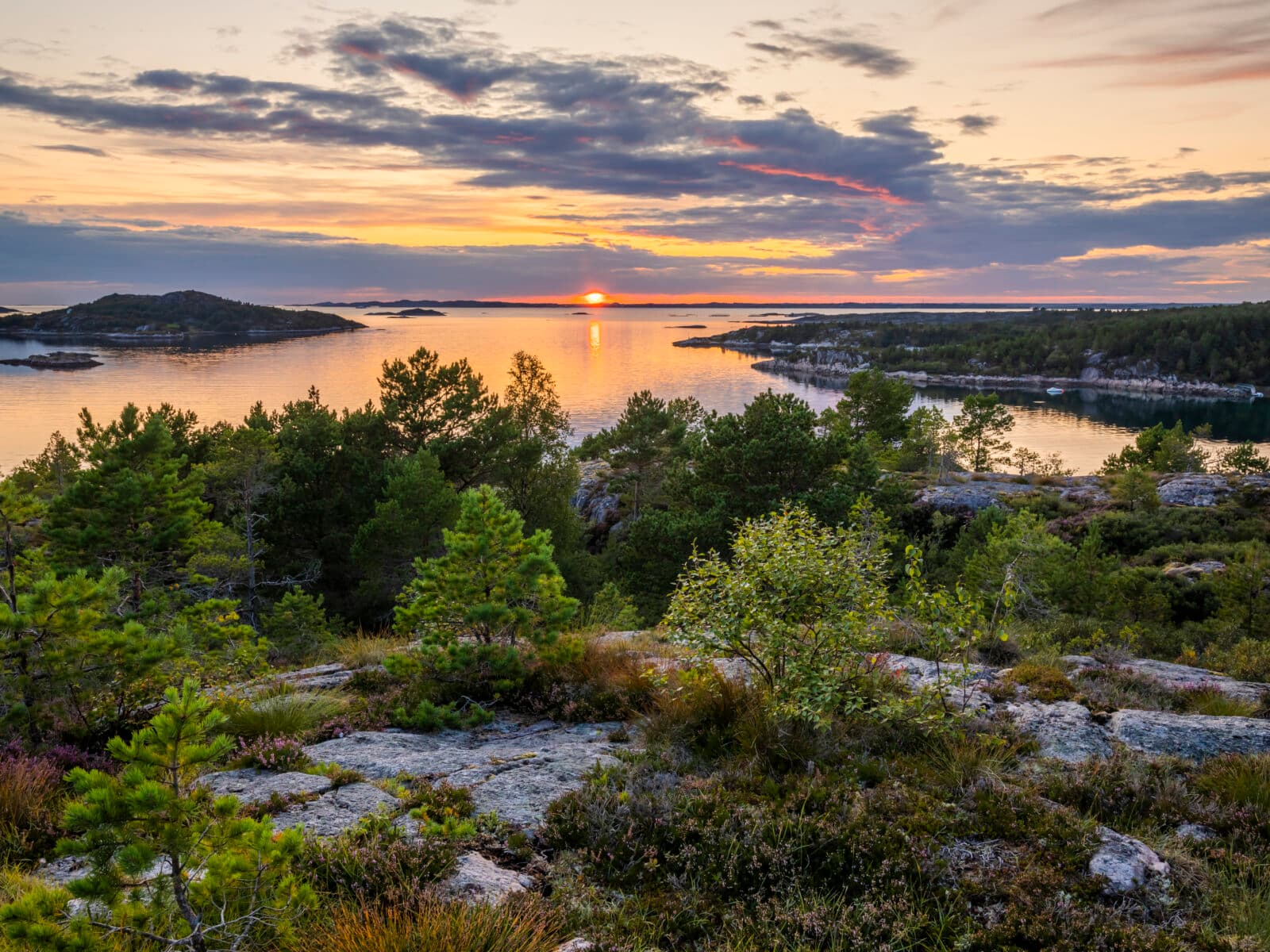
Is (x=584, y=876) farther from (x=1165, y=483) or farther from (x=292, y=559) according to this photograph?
(x=1165, y=483)

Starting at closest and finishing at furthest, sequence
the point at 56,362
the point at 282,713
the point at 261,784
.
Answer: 1. the point at 261,784
2. the point at 282,713
3. the point at 56,362

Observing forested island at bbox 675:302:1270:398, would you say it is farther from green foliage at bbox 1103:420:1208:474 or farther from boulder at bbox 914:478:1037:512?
boulder at bbox 914:478:1037:512

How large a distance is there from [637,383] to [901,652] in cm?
11977

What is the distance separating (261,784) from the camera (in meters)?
6.02

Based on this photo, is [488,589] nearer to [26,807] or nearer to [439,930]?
[26,807]

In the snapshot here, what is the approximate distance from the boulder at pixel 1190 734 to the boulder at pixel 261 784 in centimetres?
773

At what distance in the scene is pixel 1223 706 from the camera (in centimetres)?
788

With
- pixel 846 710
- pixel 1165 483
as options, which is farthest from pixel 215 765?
pixel 1165 483

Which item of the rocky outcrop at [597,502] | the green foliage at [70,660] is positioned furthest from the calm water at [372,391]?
the green foliage at [70,660]

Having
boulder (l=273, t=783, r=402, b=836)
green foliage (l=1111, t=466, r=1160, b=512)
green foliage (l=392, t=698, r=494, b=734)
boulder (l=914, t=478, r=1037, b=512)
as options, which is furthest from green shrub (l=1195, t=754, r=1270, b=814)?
green foliage (l=1111, t=466, r=1160, b=512)

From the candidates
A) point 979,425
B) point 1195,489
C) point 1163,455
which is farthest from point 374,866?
point 1163,455

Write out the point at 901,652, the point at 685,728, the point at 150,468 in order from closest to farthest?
1. the point at 685,728
2. the point at 901,652
3. the point at 150,468

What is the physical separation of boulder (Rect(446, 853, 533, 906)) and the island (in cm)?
14022

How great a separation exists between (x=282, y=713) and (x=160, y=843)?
4.69 m
